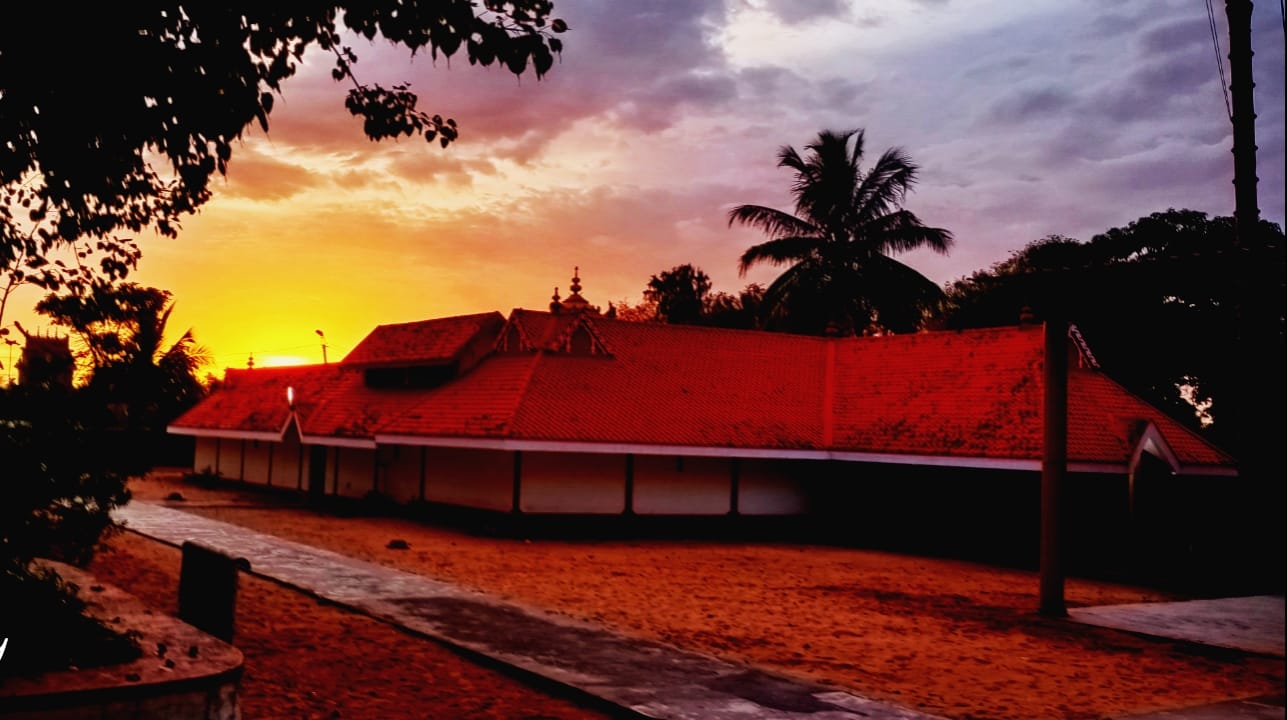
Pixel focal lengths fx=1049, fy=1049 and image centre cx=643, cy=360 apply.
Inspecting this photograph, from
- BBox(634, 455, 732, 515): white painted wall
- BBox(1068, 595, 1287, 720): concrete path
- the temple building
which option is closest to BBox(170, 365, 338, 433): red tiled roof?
the temple building

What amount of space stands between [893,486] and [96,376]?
62.0 feet

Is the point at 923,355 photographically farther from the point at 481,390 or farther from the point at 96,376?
the point at 96,376

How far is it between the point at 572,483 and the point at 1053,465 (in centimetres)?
1123

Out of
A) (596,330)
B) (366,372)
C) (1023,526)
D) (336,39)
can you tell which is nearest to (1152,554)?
(1023,526)

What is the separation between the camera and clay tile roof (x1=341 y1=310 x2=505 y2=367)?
2717 centimetres

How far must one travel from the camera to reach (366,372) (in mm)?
31297

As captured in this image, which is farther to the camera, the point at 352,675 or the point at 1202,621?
the point at 1202,621

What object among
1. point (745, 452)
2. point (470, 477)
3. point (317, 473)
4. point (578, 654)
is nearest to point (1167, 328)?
point (745, 452)

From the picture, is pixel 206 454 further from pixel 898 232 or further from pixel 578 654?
pixel 578 654

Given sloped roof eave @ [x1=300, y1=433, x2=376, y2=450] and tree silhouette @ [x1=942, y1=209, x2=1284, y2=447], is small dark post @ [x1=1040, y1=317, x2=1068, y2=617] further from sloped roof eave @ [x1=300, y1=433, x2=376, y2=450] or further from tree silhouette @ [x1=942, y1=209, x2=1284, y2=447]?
sloped roof eave @ [x1=300, y1=433, x2=376, y2=450]

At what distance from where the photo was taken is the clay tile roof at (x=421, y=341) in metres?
27.2

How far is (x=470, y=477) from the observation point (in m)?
23.9

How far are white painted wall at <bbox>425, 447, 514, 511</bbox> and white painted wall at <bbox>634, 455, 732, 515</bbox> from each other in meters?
2.91

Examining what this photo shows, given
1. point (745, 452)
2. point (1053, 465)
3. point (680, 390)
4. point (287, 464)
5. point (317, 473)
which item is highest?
point (680, 390)
